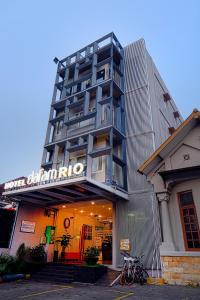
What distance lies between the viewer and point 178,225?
34.7 ft

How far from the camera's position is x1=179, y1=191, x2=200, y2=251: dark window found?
392 inches

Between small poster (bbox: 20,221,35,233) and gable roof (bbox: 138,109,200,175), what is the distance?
9418mm

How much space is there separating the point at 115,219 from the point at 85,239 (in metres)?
5.74

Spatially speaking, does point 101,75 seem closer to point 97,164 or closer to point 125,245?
point 97,164

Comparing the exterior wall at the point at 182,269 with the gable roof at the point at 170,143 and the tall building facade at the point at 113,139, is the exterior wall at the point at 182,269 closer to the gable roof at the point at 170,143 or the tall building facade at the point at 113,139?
the tall building facade at the point at 113,139

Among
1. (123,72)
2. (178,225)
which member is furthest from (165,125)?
(178,225)

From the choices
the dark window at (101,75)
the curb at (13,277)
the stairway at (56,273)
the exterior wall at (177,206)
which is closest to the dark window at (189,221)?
the exterior wall at (177,206)

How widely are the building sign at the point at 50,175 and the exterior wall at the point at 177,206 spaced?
5.16 m

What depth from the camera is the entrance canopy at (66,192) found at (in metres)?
12.2

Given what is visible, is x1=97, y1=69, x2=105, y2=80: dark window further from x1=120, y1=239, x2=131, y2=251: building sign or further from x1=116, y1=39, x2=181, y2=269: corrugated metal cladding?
x1=120, y1=239, x2=131, y2=251: building sign

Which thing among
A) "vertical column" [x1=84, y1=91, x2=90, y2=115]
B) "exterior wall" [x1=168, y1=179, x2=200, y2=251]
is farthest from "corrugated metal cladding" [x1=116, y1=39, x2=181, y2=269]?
"vertical column" [x1=84, y1=91, x2=90, y2=115]

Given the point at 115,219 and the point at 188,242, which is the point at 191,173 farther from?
the point at 115,219

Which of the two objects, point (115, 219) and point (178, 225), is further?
point (115, 219)

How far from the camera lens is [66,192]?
14.4 m
